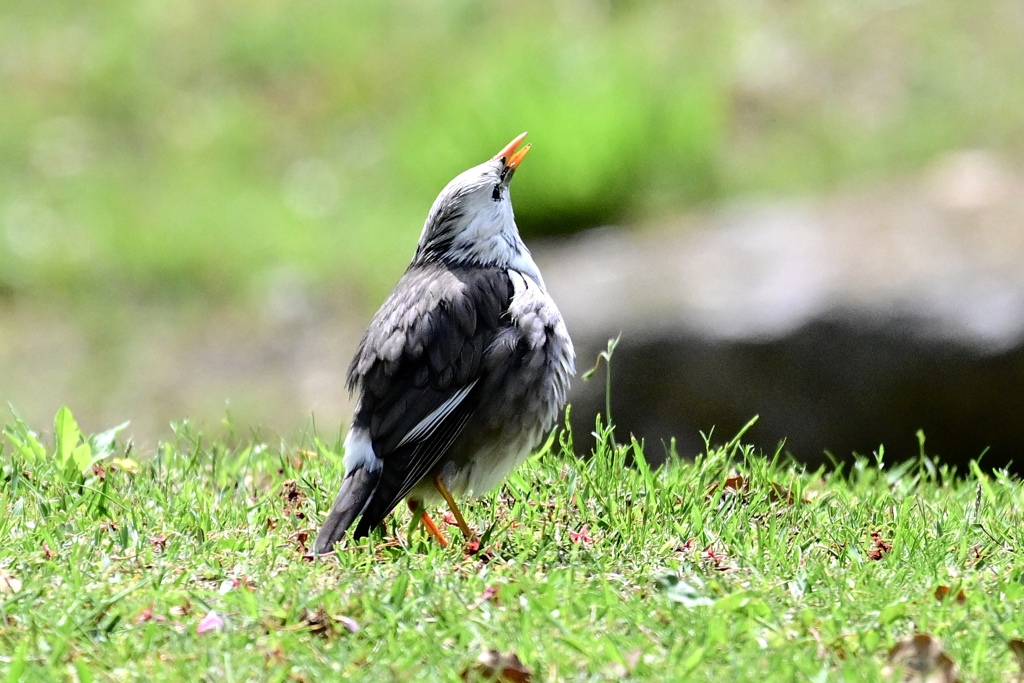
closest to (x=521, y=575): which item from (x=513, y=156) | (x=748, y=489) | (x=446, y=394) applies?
(x=446, y=394)

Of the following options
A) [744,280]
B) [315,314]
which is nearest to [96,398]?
[315,314]

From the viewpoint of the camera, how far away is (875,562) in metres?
4.50

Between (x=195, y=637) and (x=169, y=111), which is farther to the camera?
(x=169, y=111)

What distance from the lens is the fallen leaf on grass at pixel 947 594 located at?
13.6ft

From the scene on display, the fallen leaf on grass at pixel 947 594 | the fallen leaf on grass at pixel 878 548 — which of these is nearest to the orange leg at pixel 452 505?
the fallen leaf on grass at pixel 878 548

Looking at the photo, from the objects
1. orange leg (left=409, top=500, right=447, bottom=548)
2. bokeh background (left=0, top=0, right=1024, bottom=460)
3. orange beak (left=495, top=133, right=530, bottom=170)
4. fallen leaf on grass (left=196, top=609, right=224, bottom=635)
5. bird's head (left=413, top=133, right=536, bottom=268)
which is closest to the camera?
fallen leaf on grass (left=196, top=609, right=224, bottom=635)

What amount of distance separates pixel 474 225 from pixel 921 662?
2.66 metres

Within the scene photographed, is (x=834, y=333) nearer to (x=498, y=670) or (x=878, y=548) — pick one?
(x=878, y=548)

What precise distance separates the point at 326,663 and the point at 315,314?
299 inches

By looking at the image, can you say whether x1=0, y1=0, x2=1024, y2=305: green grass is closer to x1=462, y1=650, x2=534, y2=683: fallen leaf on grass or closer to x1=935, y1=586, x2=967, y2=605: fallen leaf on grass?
x1=935, y1=586, x2=967, y2=605: fallen leaf on grass

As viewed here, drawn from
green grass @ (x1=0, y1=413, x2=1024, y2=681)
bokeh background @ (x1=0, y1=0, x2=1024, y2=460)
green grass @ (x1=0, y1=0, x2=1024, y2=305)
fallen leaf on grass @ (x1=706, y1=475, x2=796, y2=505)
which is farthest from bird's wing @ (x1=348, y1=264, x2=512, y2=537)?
green grass @ (x1=0, y1=0, x2=1024, y2=305)

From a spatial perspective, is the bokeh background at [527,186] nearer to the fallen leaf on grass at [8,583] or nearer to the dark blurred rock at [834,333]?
the dark blurred rock at [834,333]

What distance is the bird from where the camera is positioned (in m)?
4.71

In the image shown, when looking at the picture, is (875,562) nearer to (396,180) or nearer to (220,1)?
(396,180)
